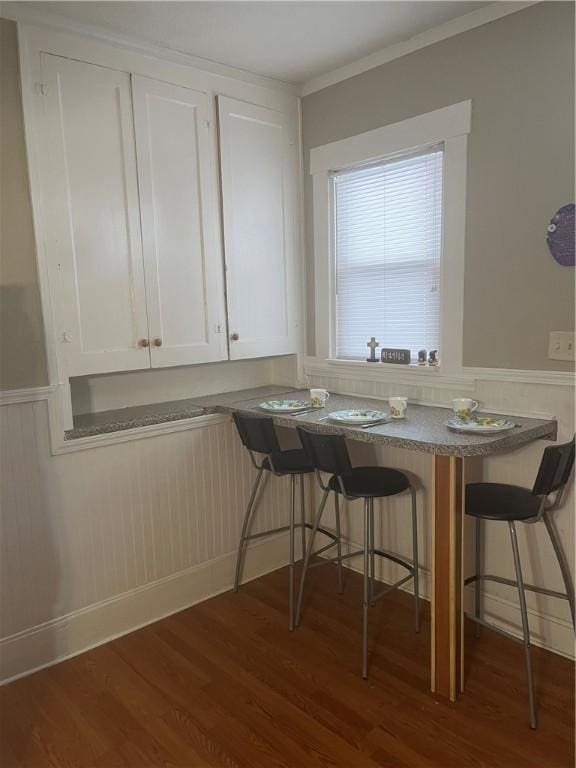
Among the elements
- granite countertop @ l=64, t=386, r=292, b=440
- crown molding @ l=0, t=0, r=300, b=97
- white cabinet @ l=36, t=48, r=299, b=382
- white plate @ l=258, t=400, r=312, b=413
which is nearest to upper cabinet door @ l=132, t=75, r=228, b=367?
white cabinet @ l=36, t=48, r=299, b=382

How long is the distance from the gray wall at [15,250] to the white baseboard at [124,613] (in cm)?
102

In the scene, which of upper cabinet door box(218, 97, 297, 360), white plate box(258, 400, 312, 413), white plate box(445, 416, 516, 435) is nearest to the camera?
white plate box(445, 416, 516, 435)

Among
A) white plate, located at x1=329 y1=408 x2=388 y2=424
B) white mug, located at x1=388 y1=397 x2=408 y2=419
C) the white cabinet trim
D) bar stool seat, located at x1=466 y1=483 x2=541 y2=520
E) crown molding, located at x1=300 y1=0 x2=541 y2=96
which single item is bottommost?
bar stool seat, located at x1=466 y1=483 x2=541 y2=520

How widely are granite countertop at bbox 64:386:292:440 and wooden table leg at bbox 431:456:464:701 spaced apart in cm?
124

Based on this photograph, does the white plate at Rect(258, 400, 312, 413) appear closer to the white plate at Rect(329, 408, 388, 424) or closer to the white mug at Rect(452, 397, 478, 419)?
the white plate at Rect(329, 408, 388, 424)

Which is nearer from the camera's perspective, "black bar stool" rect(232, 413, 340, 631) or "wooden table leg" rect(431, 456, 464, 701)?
"wooden table leg" rect(431, 456, 464, 701)

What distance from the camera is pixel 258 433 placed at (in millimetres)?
2605

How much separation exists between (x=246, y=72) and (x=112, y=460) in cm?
198

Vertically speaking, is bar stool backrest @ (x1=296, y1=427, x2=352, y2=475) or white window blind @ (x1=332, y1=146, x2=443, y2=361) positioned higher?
white window blind @ (x1=332, y1=146, x2=443, y2=361)

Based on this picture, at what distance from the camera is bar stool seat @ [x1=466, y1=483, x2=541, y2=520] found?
6.79 ft

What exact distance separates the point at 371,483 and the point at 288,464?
0.43 metres

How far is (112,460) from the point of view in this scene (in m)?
2.54

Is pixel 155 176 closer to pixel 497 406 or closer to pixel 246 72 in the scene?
pixel 246 72

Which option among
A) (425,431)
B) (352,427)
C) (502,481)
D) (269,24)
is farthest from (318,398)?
(269,24)
